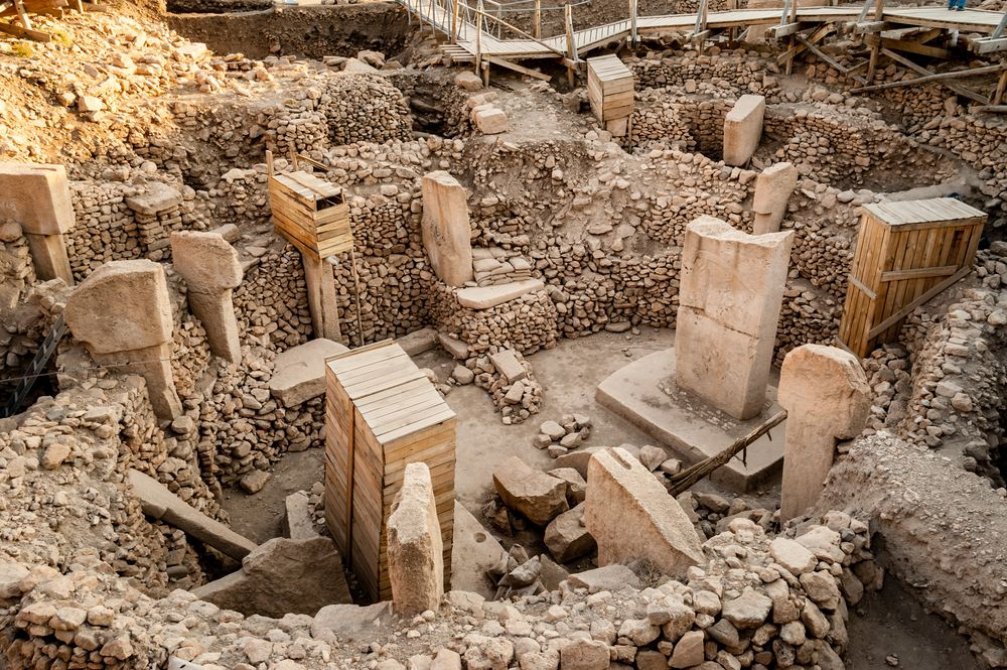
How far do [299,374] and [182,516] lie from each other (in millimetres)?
2810

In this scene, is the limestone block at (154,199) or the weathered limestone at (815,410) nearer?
the weathered limestone at (815,410)

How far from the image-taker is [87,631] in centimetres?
473

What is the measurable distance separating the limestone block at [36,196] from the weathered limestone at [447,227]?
4.59m

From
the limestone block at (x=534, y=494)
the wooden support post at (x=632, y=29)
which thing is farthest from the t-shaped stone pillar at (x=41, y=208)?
the wooden support post at (x=632, y=29)

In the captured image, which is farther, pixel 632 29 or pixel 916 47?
pixel 632 29

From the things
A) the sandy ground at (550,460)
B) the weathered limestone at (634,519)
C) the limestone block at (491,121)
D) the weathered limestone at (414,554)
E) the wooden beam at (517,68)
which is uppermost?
the wooden beam at (517,68)

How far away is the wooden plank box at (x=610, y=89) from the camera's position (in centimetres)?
1261

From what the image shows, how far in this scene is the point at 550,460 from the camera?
949 cm

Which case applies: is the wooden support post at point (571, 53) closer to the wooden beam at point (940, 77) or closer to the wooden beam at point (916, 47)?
the wooden beam at point (940, 77)

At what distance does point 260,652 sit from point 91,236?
656 cm

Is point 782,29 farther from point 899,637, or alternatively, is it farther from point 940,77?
point 899,637

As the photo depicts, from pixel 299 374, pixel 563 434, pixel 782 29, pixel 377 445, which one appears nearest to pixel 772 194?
pixel 782 29

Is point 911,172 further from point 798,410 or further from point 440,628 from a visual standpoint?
point 440,628

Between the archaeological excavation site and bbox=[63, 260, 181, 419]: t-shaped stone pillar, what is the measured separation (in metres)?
0.04
